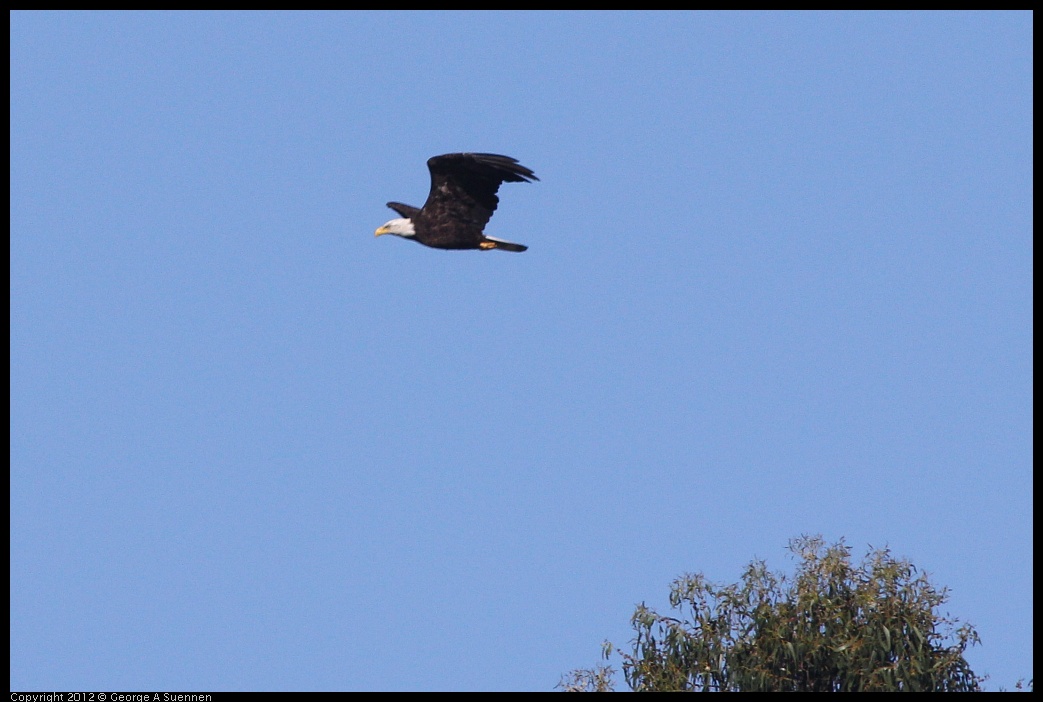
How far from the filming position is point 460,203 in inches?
856

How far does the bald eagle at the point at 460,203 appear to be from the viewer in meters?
21.2

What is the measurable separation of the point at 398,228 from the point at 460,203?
1417mm

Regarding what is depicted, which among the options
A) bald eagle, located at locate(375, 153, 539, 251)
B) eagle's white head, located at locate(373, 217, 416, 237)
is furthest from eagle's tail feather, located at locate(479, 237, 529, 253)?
eagle's white head, located at locate(373, 217, 416, 237)

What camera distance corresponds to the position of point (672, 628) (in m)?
17.1

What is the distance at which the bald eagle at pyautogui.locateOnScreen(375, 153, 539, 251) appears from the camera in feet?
69.7

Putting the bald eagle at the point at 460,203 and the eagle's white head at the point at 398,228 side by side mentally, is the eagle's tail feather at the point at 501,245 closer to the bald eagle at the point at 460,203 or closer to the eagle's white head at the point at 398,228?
the bald eagle at the point at 460,203

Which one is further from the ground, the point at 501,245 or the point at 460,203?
the point at 460,203

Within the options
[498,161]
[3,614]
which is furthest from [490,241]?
[3,614]

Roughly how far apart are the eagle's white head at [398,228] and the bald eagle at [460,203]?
144 mm

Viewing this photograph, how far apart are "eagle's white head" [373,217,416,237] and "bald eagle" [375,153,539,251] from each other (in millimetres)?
144

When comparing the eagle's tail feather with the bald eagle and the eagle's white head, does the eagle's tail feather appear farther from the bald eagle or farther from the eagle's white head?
the eagle's white head

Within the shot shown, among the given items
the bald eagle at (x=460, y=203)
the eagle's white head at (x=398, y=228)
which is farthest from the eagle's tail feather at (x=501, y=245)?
the eagle's white head at (x=398, y=228)
